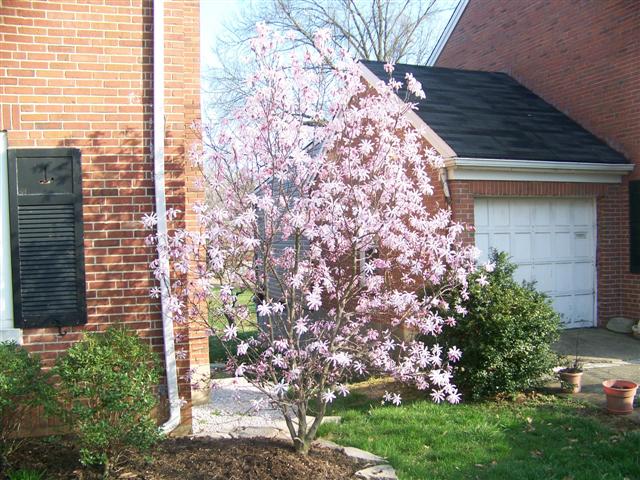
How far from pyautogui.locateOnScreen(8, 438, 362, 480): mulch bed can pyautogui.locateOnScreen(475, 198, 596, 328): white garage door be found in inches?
210

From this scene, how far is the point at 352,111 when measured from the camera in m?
4.54

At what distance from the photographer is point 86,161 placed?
538 centimetres

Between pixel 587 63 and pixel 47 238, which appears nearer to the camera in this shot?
pixel 47 238

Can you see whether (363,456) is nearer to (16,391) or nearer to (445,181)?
(16,391)

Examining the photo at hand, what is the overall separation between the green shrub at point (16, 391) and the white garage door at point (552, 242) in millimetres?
6484

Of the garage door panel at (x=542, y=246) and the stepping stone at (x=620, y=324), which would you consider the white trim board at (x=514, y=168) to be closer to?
the garage door panel at (x=542, y=246)

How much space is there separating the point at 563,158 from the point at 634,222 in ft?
5.94

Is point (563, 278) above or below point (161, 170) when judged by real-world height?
below

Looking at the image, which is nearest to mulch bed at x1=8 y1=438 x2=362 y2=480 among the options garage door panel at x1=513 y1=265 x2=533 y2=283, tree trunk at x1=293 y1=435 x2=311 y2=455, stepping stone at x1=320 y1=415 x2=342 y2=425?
tree trunk at x1=293 y1=435 x2=311 y2=455

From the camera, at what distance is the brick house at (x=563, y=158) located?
9.01 m

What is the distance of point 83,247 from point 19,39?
195 cm

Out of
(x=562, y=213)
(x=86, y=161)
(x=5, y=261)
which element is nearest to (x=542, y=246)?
(x=562, y=213)

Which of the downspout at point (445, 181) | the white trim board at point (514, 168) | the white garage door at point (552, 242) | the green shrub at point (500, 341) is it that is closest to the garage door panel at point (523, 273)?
the white garage door at point (552, 242)

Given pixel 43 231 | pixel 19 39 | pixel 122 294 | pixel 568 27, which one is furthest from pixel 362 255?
pixel 568 27
